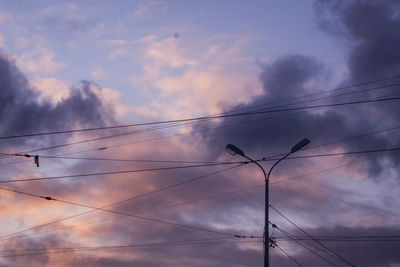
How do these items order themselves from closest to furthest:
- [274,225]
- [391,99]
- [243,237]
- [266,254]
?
1. [391,99]
2. [266,254]
3. [274,225]
4. [243,237]

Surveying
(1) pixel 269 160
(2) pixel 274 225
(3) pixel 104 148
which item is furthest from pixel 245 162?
(3) pixel 104 148

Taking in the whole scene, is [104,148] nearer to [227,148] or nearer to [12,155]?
[12,155]

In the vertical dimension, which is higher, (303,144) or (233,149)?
(303,144)

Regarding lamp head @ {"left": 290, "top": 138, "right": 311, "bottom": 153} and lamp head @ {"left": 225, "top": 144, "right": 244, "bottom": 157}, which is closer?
lamp head @ {"left": 290, "top": 138, "right": 311, "bottom": 153}

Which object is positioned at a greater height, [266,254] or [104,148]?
[104,148]

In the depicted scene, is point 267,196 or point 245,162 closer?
point 267,196

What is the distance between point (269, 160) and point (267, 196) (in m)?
3.17

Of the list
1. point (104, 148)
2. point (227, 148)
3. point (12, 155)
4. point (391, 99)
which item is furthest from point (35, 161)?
point (391, 99)

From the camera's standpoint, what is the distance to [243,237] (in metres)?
37.7

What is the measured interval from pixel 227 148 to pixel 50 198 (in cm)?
1331

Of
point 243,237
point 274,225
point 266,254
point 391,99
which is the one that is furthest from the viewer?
point 243,237

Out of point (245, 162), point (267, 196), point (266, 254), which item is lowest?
point (266, 254)

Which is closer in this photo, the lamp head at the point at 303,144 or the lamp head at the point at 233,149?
the lamp head at the point at 303,144

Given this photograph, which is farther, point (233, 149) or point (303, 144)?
point (233, 149)
